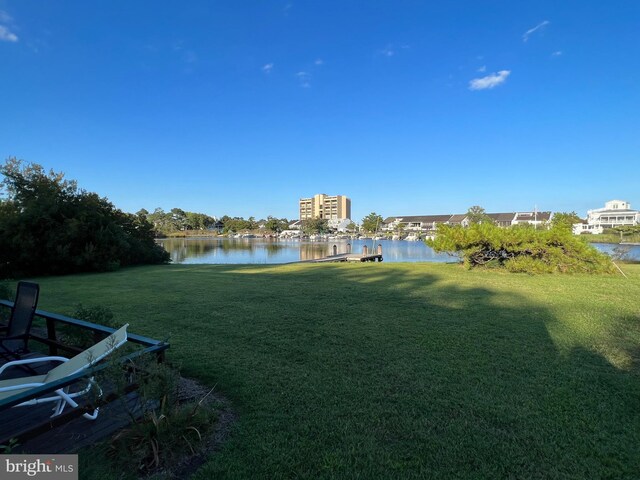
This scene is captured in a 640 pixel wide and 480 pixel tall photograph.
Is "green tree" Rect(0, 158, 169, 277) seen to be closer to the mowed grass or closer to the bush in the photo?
the mowed grass

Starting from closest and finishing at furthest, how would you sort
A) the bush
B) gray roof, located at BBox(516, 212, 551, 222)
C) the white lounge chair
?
the white lounge chair
the bush
gray roof, located at BBox(516, 212, 551, 222)

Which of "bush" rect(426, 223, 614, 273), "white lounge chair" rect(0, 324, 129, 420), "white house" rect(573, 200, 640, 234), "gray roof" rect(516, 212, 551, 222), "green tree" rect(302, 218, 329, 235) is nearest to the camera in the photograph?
"white lounge chair" rect(0, 324, 129, 420)

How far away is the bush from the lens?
1063 centimetres

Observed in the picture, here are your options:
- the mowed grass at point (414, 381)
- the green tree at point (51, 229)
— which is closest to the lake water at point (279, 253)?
the green tree at point (51, 229)

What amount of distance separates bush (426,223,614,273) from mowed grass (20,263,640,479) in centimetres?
423

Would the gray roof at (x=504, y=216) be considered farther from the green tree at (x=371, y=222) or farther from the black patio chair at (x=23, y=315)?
the black patio chair at (x=23, y=315)

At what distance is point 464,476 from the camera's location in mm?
1862

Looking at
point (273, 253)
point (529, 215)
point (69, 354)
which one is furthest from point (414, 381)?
point (529, 215)

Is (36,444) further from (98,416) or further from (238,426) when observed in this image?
(238,426)

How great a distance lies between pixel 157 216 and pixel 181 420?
9148cm

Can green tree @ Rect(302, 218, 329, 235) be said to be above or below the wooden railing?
above

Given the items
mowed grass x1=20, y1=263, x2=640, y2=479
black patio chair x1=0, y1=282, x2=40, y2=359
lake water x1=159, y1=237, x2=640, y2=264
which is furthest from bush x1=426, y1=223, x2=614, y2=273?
black patio chair x1=0, y1=282, x2=40, y2=359

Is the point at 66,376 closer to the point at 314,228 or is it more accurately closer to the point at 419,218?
the point at 314,228

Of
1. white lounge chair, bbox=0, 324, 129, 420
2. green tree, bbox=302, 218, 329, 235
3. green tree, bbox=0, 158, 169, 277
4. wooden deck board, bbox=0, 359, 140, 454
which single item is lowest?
wooden deck board, bbox=0, 359, 140, 454
